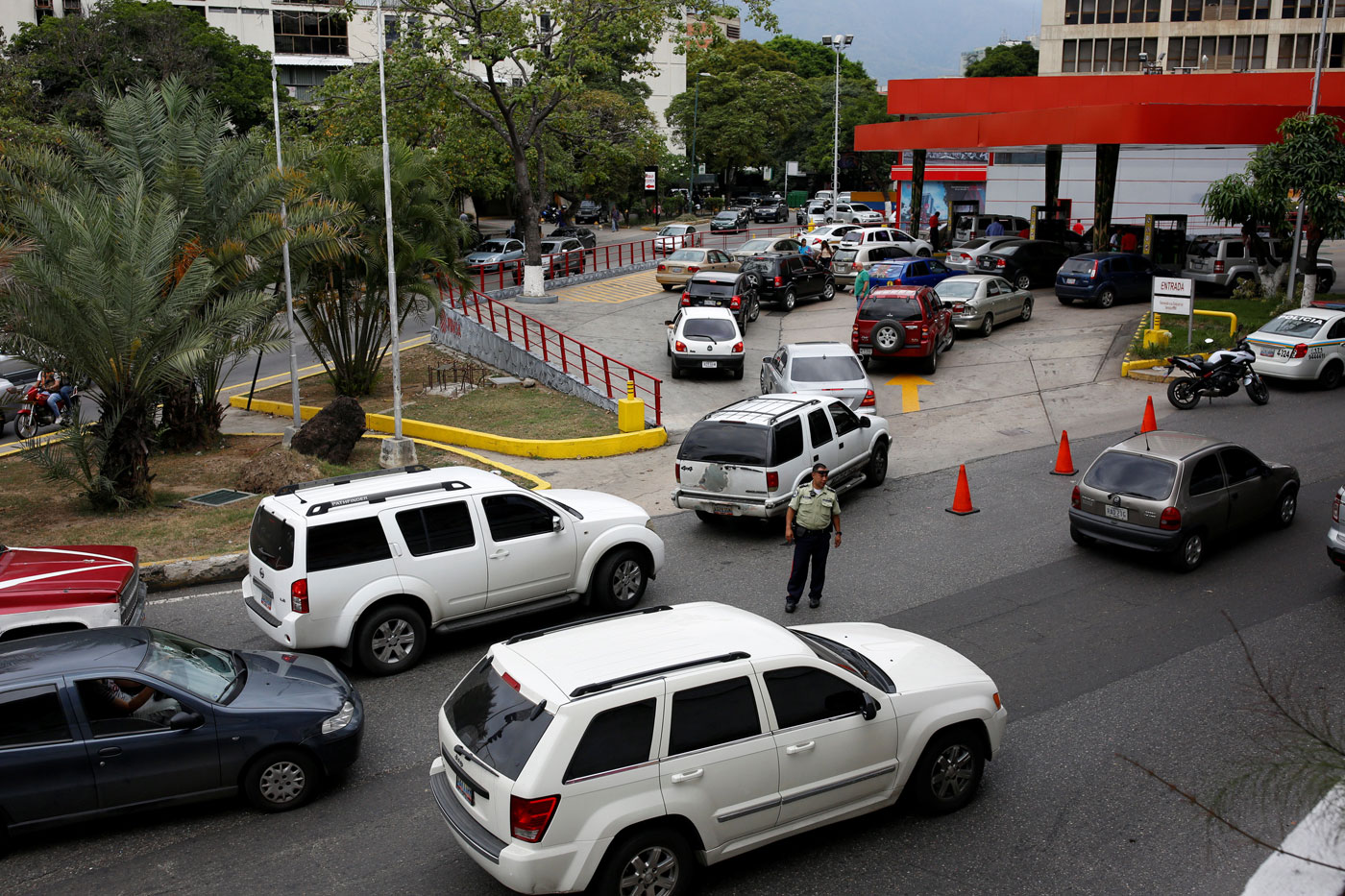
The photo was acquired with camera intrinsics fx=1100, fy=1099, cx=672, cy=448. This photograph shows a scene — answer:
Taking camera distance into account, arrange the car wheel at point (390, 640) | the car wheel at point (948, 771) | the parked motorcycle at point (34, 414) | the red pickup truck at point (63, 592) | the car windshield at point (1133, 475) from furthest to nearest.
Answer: the parked motorcycle at point (34, 414)
the car windshield at point (1133, 475)
the car wheel at point (390, 640)
the red pickup truck at point (63, 592)
the car wheel at point (948, 771)

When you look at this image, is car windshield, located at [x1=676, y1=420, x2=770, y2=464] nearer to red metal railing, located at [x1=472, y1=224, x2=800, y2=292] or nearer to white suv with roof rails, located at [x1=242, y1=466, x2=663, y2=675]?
white suv with roof rails, located at [x1=242, y1=466, x2=663, y2=675]

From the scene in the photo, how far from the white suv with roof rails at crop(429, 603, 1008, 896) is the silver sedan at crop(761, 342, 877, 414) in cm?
1187

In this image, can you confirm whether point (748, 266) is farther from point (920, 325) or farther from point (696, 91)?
point (696, 91)

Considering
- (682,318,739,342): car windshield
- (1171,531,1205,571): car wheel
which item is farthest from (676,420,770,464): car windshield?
(682,318,739,342): car windshield

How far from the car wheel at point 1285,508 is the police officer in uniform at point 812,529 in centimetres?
618

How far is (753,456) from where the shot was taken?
1372 cm

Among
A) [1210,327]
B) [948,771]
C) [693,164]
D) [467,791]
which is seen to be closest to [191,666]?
[467,791]

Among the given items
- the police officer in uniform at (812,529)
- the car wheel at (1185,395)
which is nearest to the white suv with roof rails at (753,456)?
the police officer in uniform at (812,529)

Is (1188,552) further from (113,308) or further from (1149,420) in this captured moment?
(113,308)

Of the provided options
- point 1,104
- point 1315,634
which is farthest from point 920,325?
point 1,104

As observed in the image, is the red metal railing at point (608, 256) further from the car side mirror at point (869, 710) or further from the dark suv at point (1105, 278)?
the car side mirror at point (869, 710)

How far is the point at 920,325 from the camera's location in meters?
23.8

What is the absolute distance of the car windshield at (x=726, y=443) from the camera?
13742 mm

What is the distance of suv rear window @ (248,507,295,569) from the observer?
970 cm
